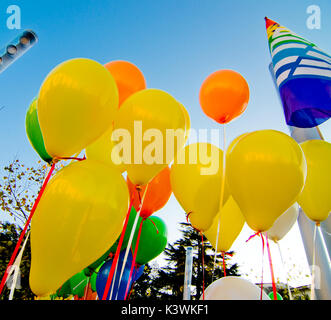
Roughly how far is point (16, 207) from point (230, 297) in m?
7.84

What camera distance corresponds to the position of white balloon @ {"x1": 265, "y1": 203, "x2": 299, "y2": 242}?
1.86 meters

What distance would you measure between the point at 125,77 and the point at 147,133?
82 centimetres

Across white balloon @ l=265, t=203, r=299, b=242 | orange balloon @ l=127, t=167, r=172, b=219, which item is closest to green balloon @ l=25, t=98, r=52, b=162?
orange balloon @ l=127, t=167, r=172, b=219

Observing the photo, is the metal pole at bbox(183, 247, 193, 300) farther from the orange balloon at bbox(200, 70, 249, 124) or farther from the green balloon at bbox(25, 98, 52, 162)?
the green balloon at bbox(25, 98, 52, 162)

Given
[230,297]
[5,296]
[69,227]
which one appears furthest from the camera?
[5,296]

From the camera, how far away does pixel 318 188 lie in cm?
169

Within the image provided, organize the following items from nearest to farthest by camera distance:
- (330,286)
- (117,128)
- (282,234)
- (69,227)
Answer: (69,227) → (117,128) → (282,234) → (330,286)

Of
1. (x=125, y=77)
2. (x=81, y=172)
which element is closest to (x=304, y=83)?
(x=125, y=77)

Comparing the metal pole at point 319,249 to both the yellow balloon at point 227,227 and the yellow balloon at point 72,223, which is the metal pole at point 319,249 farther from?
the yellow balloon at point 72,223

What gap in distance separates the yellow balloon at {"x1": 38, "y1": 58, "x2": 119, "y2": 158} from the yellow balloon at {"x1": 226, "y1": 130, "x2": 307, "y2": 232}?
0.89 metres
